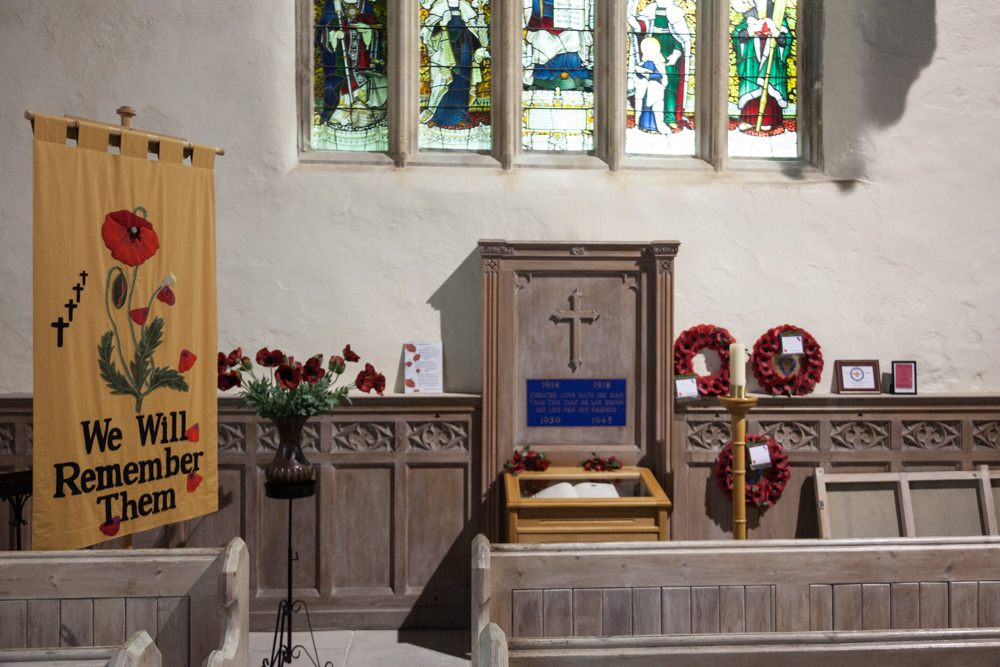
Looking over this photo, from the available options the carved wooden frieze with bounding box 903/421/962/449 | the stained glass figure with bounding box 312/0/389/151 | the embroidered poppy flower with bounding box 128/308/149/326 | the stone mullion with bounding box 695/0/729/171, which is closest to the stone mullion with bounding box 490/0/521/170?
the stained glass figure with bounding box 312/0/389/151

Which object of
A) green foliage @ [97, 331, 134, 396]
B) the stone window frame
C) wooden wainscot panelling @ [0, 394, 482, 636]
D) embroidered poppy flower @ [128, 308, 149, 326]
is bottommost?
wooden wainscot panelling @ [0, 394, 482, 636]

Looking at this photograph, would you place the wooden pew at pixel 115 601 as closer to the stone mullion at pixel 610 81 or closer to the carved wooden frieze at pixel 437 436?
the carved wooden frieze at pixel 437 436

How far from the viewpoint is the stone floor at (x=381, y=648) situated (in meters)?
3.93

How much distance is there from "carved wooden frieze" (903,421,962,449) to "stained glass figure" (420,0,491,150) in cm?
299

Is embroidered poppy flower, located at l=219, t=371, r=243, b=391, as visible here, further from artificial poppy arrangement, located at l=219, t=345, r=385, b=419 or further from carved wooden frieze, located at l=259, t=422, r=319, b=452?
carved wooden frieze, located at l=259, t=422, r=319, b=452

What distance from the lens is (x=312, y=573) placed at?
4.34 meters

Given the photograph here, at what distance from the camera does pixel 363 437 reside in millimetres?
4379

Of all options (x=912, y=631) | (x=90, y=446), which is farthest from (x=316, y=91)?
(x=912, y=631)

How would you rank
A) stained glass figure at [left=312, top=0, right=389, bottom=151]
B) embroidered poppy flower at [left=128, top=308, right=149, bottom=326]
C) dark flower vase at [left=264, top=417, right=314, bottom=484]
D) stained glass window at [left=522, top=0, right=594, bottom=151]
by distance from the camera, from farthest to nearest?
stained glass window at [left=522, top=0, right=594, bottom=151] → stained glass figure at [left=312, top=0, right=389, bottom=151] → dark flower vase at [left=264, top=417, right=314, bottom=484] → embroidered poppy flower at [left=128, top=308, right=149, bottom=326]

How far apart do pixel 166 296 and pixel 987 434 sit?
4490 millimetres

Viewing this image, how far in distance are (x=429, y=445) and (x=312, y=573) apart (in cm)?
95

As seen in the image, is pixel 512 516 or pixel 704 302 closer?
pixel 512 516

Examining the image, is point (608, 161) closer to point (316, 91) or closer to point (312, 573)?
point (316, 91)

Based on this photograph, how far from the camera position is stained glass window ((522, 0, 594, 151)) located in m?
4.76
